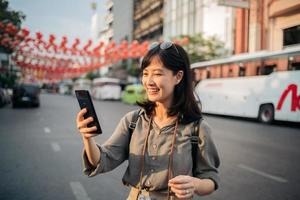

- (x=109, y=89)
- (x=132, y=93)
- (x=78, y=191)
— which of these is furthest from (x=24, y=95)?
(x=109, y=89)

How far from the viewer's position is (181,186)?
5.40ft

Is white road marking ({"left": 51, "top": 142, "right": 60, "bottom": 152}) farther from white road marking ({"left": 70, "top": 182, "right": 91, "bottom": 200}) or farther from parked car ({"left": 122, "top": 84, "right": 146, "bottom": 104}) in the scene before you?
parked car ({"left": 122, "top": 84, "right": 146, "bottom": 104})

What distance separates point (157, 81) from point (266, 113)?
15935 mm

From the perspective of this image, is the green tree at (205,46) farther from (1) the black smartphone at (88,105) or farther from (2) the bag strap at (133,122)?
(1) the black smartphone at (88,105)

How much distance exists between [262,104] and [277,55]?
8.77 ft

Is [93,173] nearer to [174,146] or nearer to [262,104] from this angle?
[174,146]

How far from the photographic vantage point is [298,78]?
14.6 meters

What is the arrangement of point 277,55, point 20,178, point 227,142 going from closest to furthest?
point 20,178
point 227,142
point 277,55

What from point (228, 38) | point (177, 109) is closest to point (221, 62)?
point (228, 38)

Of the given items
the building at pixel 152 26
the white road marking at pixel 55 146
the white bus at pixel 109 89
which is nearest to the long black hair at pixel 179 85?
the white road marking at pixel 55 146

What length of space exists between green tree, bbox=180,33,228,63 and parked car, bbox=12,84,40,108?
13.8m

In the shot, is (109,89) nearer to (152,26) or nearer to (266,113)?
(152,26)

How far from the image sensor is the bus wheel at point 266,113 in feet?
53.2

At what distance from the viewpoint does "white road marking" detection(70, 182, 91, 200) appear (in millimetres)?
4436
